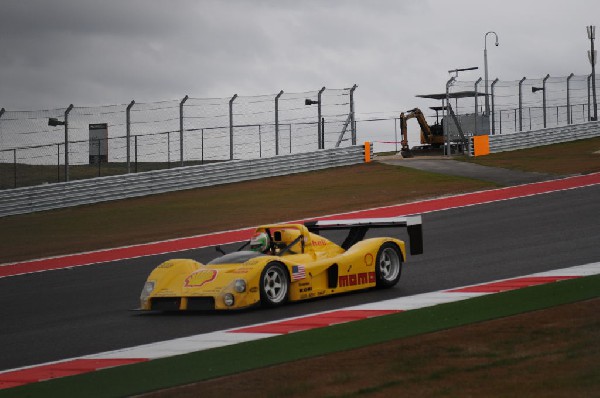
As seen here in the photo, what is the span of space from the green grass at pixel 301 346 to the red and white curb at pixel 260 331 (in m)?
0.30

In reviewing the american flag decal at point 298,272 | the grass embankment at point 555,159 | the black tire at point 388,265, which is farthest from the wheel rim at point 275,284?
the grass embankment at point 555,159

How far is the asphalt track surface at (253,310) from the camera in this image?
1166cm

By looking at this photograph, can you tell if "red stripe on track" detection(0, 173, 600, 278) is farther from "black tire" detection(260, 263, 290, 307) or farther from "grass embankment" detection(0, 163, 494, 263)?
"black tire" detection(260, 263, 290, 307)

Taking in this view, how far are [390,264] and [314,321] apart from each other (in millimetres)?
3098

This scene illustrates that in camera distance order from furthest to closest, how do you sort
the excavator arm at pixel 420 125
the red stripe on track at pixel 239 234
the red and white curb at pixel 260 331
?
1. the excavator arm at pixel 420 125
2. the red stripe on track at pixel 239 234
3. the red and white curb at pixel 260 331

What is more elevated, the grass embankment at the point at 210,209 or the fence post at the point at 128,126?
the fence post at the point at 128,126

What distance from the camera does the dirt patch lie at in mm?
7461

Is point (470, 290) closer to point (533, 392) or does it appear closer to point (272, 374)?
point (272, 374)

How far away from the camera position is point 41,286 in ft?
55.9

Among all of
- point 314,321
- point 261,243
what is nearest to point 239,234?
point 261,243

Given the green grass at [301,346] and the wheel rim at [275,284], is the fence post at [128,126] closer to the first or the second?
the wheel rim at [275,284]

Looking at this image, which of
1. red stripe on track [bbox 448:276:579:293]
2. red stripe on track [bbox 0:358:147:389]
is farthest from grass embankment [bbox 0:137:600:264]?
red stripe on track [bbox 0:358:147:389]

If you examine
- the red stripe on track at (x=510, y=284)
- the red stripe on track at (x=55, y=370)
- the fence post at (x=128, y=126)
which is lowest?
the red stripe on track at (x=55, y=370)

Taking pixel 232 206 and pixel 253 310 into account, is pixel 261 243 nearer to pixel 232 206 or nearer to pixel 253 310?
pixel 253 310
